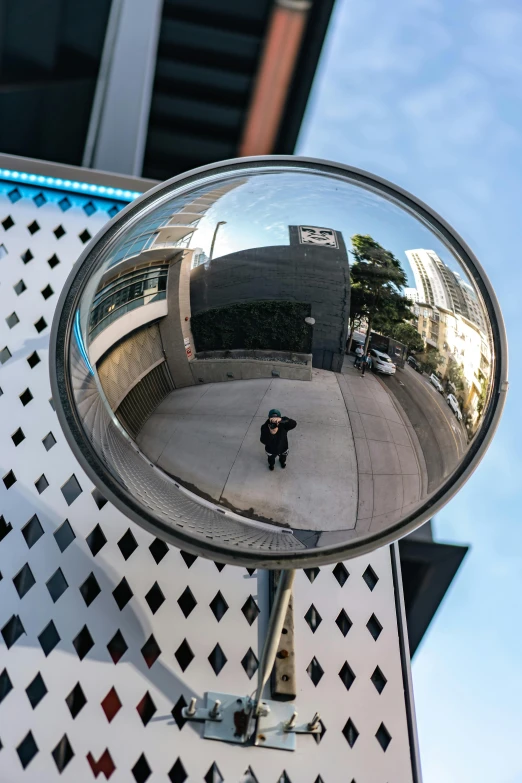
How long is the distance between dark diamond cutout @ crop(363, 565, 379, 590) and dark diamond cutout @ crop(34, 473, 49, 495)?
162 cm

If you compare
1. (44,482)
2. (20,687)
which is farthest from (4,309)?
(20,687)

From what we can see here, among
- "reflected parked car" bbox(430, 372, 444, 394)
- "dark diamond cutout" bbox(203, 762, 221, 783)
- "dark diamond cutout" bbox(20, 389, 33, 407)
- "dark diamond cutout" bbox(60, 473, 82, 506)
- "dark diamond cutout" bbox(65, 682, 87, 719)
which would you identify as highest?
"dark diamond cutout" bbox(20, 389, 33, 407)

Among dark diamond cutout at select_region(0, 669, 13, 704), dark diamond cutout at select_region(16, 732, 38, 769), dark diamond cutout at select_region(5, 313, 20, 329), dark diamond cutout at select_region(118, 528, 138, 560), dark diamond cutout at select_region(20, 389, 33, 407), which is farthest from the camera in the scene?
dark diamond cutout at select_region(5, 313, 20, 329)

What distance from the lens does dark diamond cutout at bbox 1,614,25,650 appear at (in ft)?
9.57

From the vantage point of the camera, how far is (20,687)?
2.81 meters

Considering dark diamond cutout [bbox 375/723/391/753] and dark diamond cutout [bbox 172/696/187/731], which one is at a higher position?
dark diamond cutout [bbox 172/696/187/731]

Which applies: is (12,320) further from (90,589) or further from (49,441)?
(90,589)

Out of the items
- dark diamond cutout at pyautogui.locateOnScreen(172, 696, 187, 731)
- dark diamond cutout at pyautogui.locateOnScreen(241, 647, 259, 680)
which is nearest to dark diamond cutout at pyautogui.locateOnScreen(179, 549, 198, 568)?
dark diamond cutout at pyautogui.locateOnScreen(241, 647, 259, 680)

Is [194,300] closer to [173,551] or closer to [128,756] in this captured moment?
[173,551]

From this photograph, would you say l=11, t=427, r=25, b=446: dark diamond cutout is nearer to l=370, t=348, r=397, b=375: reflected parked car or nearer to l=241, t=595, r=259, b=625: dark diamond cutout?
l=241, t=595, r=259, b=625: dark diamond cutout

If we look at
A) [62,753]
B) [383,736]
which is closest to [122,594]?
[62,753]

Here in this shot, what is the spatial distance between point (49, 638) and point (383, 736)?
1.49m

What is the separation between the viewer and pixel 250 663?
3.02m

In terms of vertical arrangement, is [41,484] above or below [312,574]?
above
